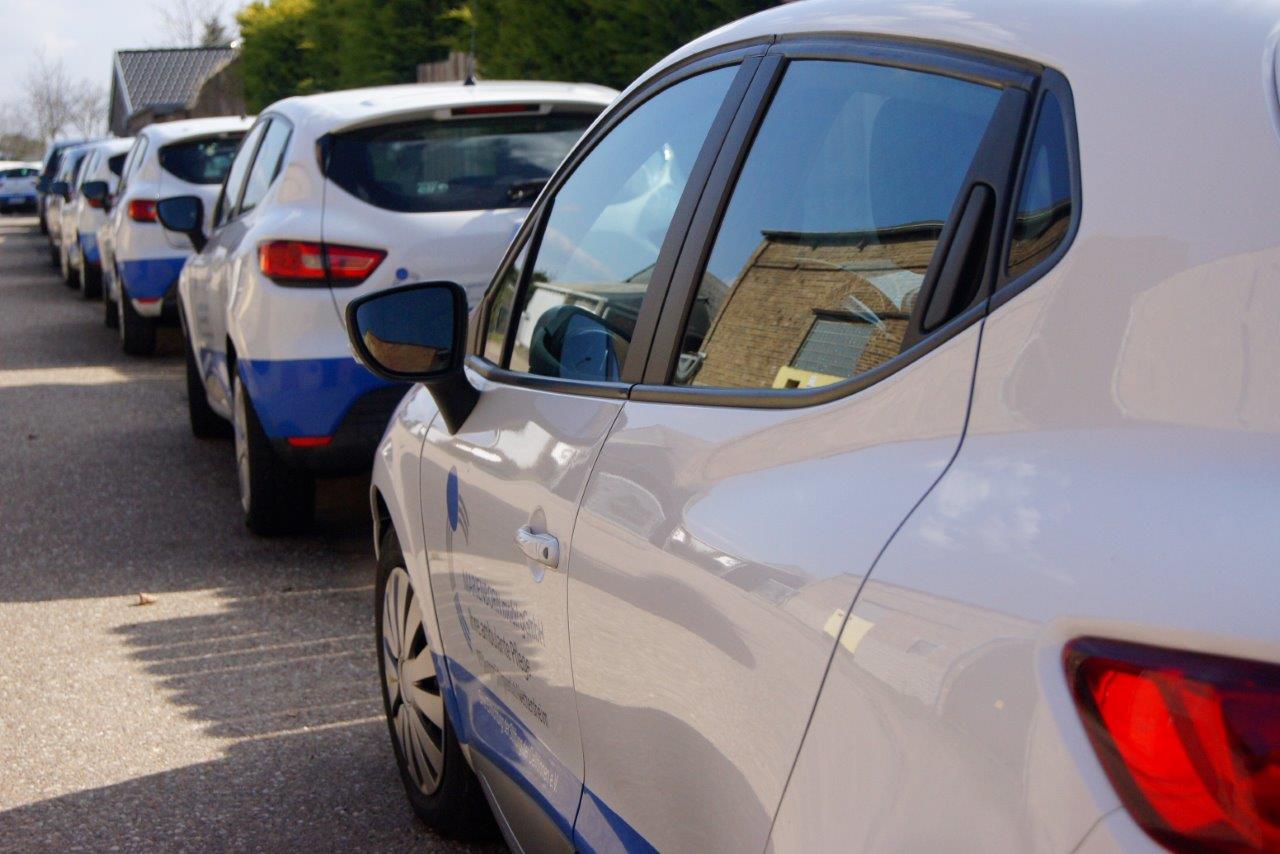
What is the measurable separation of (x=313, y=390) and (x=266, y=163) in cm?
166

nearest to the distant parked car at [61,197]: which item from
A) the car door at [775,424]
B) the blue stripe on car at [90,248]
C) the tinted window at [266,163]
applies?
the blue stripe on car at [90,248]

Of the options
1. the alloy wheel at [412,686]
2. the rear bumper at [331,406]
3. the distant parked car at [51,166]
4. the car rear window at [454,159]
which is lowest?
the distant parked car at [51,166]

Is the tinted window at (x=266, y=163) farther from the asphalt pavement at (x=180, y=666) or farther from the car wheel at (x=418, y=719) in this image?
the car wheel at (x=418, y=719)

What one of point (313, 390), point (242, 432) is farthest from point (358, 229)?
point (242, 432)

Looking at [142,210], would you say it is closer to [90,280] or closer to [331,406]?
[331,406]

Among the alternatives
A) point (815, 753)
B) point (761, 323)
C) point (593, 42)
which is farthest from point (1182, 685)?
point (593, 42)

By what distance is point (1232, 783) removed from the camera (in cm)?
127

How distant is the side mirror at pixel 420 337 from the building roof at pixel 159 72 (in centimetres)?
7719

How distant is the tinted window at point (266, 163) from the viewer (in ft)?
24.0

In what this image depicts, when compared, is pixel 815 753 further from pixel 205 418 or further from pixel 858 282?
pixel 205 418

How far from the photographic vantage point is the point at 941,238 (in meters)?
1.92

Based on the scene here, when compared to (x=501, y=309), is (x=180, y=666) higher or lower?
lower

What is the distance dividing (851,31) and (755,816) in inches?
41.3

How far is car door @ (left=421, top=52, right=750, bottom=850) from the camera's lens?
8.63 feet
